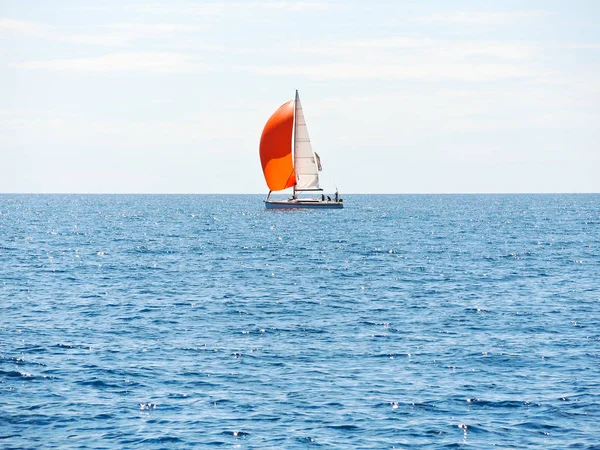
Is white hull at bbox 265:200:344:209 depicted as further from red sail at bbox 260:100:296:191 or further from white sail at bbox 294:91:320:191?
red sail at bbox 260:100:296:191

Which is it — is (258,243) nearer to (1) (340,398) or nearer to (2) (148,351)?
(2) (148,351)

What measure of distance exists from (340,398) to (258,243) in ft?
181

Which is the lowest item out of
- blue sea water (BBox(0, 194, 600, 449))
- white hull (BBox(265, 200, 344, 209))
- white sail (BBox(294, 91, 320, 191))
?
blue sea water (BBox(0, 194, 600, 449))

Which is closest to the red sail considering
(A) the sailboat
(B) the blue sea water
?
(A) the sailboat

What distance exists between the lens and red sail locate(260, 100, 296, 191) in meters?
115

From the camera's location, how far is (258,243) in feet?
250

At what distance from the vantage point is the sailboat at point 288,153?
115 m

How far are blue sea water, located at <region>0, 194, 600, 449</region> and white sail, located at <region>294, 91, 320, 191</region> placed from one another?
61898 millimetres

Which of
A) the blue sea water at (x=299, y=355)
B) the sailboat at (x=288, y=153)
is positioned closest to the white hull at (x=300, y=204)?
the sailboat at (x=288, y=153)

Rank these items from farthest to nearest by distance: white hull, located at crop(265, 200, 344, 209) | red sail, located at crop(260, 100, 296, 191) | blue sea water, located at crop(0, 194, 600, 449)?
white hull, located at crop(265, 200, 344, 209)
red sail, located at crop(260, 100, 296, 191)
blue sea water, located at crop(0, 194, 600, 449)

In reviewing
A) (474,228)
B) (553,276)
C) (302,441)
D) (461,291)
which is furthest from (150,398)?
(474,228)

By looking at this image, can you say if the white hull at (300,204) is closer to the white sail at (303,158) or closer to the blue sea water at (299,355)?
the white sail at (303,158)

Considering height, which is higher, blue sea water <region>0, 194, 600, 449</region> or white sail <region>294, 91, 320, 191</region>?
white sail <region>294, 91, 320, 191</region>

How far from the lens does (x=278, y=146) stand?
378 feet
